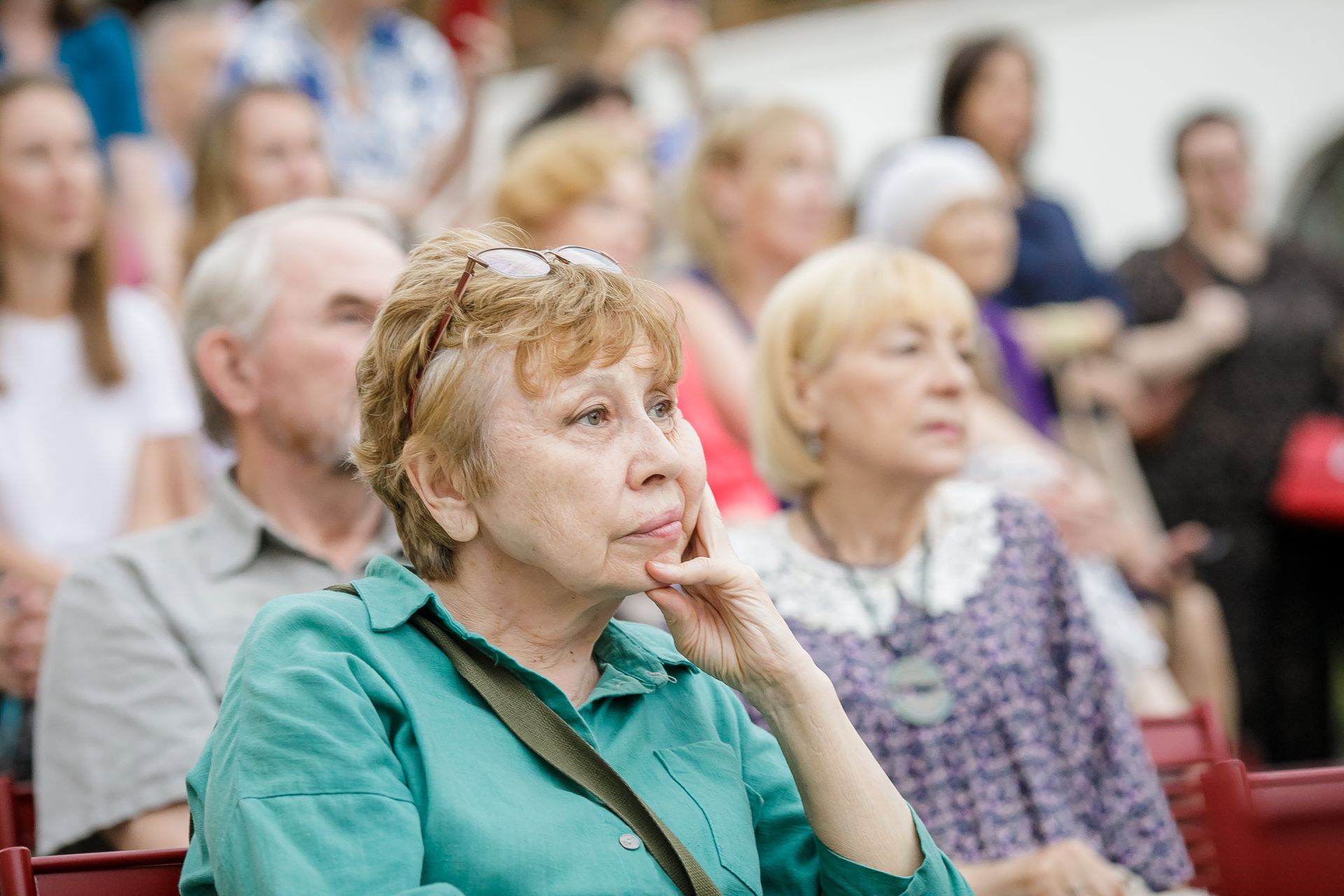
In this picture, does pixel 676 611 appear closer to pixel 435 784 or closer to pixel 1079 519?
pixel 435 784

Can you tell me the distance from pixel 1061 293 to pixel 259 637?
464 centimetres

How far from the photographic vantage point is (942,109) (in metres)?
6.34

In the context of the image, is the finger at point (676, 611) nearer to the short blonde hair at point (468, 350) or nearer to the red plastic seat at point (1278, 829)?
the short blonde hair at point (468, 350)

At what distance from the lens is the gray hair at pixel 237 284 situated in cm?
310

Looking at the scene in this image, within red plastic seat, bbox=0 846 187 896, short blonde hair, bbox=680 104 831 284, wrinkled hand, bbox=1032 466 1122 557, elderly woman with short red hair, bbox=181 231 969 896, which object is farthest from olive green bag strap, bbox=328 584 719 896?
short blonde hair, bbox=680 104 831 284

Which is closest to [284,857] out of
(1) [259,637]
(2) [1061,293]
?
(1) [259,637]

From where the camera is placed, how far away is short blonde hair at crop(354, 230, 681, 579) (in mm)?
1989

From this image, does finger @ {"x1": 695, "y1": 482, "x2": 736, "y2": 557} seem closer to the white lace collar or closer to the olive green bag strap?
the olive green bag strap

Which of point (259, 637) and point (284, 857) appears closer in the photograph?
point (284, 857)

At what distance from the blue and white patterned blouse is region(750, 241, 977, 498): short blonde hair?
111 inches

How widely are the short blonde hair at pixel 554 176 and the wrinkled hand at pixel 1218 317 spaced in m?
3.04

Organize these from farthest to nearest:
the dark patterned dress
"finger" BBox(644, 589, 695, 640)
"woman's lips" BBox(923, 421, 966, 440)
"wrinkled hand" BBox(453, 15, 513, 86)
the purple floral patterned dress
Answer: the dark patterned dress < "wrinkled hand" BBox(453, 15, 513, 86) < "woman's lips" BBox(923, 421, 966, 440) < the purple floral patterned dress < "finger" BBox(644, 589, 695, 640)

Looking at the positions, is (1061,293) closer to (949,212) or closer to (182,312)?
(949,212)

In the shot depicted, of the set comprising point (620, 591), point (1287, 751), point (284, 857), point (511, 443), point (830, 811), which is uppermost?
point (511, 443)
